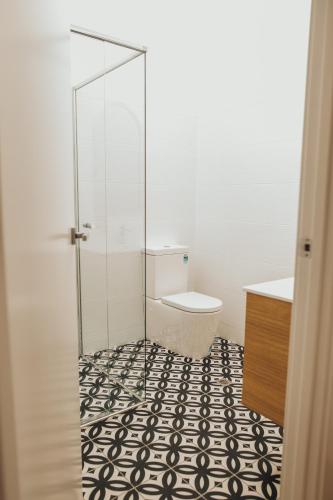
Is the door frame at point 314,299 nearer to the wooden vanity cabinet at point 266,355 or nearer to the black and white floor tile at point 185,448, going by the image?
the black and white floor tile at point 185,448

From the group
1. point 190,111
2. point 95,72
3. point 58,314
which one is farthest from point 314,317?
point 190,111

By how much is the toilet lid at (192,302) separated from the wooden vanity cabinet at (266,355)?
0.59 m

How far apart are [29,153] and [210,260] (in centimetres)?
278

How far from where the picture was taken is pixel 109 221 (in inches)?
99.1

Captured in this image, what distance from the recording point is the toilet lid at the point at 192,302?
274cm

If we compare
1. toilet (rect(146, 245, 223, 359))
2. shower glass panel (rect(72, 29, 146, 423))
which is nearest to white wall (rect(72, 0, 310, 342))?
toilet (rect(146, 245, 223, 359))

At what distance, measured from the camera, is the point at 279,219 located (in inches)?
109

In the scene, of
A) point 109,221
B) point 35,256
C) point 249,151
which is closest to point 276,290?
point 109,221

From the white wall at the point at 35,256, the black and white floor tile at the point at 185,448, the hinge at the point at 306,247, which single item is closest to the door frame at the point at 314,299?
the hinge at the point at 306,247

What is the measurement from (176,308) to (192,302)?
0.13 metres

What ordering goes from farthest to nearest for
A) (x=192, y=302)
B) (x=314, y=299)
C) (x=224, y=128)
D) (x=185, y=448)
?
1. (x=224, y=128)
2. (x=192, y=302)
3. (x=185, y=448)
4. (x=314, y=299)

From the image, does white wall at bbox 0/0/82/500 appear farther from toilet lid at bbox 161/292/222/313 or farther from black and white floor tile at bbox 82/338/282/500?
toilet lid at bbox 161/292/222/313

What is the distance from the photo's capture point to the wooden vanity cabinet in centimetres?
196

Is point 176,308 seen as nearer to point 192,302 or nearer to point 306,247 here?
point 192,302
